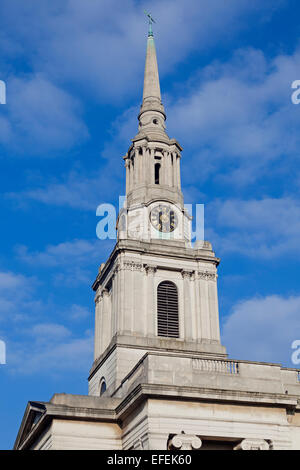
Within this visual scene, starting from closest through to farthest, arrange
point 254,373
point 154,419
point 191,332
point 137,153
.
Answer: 1. point 154,419
2. point 254,373
3. point 191,332
4. point 137,153

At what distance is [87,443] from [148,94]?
31047 mm

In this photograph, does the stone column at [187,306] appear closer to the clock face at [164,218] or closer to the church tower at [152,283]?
the church tower at [152,283]

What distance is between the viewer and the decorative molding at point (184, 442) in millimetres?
27375

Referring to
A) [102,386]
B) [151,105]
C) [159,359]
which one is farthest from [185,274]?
[151,105]

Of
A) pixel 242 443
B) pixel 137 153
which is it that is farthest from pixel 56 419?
pixel 137 153

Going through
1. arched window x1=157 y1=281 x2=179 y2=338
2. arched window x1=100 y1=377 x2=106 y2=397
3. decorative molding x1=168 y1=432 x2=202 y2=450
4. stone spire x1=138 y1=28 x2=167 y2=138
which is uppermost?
stone spire x1=138 y1=28 x2=167 y2=138

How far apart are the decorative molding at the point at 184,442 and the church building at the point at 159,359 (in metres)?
0.04

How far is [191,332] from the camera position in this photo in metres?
41.7

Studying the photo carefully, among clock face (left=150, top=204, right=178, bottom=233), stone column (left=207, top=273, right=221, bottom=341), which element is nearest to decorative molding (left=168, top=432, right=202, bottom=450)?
stone column (left=207, top=273, right=221, bottom=341)

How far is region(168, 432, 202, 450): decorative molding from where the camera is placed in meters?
27.4

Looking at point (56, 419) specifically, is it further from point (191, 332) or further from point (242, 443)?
point (191, 332)

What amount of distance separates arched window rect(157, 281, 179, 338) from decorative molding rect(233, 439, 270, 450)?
43.6ft

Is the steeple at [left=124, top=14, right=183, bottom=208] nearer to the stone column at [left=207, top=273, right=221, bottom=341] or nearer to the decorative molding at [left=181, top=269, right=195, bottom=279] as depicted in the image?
the decorative molding at [left=181, top=269, right=195, bottom=279]

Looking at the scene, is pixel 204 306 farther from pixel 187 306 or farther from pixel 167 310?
pixel 167 310
